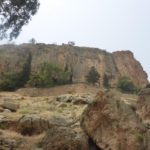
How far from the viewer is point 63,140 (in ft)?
59.7

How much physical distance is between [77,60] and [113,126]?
69.1 metres

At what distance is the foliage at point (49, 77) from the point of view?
195ft

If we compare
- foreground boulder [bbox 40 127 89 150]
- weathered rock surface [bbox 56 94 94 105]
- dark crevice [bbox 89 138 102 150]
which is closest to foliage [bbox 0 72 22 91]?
weathered rock surface [bbox 56 94 94 105]

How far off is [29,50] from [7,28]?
61.1 m

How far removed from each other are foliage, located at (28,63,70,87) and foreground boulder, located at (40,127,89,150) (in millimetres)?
40158

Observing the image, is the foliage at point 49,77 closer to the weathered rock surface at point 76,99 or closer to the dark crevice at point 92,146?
the weathered rock surface at point 76,99

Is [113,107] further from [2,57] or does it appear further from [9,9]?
[2,57]

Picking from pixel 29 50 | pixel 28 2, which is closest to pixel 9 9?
pixel 28 2

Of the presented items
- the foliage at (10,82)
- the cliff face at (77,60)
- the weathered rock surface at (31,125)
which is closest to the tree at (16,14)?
the weathered rock surface at (31,125)

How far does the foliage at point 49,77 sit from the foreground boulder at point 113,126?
38827 millimetres

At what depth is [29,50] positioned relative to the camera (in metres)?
84.9

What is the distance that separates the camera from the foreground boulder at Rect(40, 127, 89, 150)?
59.4ft

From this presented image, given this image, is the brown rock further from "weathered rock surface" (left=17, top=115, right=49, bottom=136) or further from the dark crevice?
the dark crevice

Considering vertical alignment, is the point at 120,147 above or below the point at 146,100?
below
